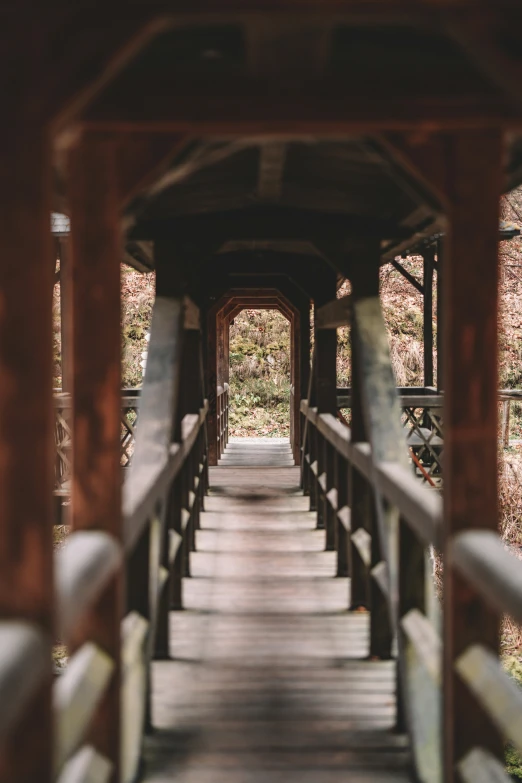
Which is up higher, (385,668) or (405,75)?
(405,75)

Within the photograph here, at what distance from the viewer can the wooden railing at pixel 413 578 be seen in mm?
2064

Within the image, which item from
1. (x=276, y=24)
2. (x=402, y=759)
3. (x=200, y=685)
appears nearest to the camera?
(x=276, y=24)

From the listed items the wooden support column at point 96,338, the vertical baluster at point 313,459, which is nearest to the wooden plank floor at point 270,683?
the wooden support column at point 96,338

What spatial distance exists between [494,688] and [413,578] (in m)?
1.03

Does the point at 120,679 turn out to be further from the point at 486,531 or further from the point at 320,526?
the point at 320,526

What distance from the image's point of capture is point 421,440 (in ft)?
32.4

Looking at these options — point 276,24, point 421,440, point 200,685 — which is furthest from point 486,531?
point 421,440

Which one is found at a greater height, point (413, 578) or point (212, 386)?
point (212, 386)

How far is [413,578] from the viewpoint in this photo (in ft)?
10.1

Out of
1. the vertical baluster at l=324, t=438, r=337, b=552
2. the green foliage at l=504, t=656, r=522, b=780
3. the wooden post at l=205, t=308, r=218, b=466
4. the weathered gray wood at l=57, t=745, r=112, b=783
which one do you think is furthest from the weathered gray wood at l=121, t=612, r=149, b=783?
the green foliage at l=504, t=656, r=522, b=780

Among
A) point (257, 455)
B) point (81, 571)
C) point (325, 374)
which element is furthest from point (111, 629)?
point (257, 455)

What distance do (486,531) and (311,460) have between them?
527 cm

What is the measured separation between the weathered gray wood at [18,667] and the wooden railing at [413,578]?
1008mm

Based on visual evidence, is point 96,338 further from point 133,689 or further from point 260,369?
point 260,369
